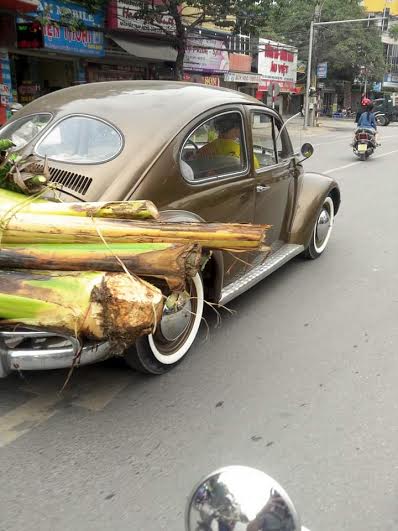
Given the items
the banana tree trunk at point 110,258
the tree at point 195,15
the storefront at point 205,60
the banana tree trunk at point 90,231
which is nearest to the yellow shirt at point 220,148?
the banana tree trunk at point 90,231

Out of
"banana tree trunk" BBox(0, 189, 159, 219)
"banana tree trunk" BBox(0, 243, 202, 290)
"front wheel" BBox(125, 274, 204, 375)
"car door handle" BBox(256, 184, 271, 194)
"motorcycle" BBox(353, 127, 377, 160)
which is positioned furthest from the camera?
"motorcycle" BBox(353, 127, 377, 160)

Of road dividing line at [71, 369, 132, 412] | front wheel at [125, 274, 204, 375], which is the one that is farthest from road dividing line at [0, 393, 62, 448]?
front wheel at [125, 274, 204, 375]

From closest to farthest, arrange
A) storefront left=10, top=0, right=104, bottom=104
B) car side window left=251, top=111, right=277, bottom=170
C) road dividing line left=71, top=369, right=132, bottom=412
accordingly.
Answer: road dividing line left=71, top=369, right=132, bottom=412 → car side window left=251, top=111, right=277, bottom=170 → storefront left=10, top=0, right=104, bottom=104

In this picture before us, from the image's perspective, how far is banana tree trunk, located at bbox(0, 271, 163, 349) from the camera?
2.45 meters

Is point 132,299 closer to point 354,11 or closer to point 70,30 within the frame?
point 70,30

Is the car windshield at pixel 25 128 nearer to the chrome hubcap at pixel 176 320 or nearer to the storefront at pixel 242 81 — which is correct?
the chrome hubcap at pixel 176 320

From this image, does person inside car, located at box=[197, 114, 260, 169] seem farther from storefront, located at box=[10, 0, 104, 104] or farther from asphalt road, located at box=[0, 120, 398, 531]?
storefront, located at box=[10, 0, 104, 104]

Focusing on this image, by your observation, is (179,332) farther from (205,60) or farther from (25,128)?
(205,60)

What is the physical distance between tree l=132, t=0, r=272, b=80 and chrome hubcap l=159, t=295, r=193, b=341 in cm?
1739

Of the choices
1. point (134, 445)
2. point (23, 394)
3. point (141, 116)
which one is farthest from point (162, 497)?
point (141, 116)

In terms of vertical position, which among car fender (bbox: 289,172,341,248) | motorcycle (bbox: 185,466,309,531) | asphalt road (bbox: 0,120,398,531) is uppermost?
motorcycle (bbox: 185,466,309,531)

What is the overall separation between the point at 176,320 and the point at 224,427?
29.9 inches

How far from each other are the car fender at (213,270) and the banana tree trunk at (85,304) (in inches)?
35.8

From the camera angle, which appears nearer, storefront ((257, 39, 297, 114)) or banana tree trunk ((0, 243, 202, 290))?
banana tree trunk ((0, 243, 202, 290))
